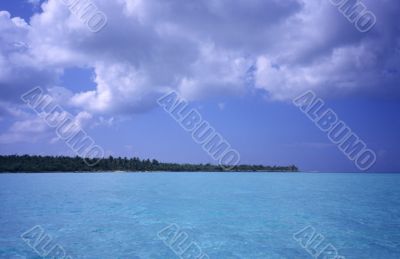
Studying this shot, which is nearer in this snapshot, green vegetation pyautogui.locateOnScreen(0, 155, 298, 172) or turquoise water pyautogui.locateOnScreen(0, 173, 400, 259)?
turquoise water pyautogui.locateOnScreen(0, 173, 400, 259)

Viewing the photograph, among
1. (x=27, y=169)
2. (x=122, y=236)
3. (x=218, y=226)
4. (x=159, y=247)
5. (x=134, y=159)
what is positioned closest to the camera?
(x=159, y=247)

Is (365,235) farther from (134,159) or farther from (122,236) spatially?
(134,159)

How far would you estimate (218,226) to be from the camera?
2072 centimetres

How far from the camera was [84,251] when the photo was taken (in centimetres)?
1455

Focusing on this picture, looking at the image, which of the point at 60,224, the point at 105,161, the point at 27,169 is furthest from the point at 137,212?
the point at 105,161

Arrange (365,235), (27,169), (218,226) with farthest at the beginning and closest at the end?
(27,169)
(218,226)
(365,235)

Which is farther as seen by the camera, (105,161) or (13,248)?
(105,161)

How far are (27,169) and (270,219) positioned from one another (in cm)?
14299

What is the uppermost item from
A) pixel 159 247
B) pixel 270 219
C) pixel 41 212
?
pixel 270 219

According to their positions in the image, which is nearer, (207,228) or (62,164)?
(207,228)

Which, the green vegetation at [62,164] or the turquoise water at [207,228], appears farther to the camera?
the green vegetation at [62,164]

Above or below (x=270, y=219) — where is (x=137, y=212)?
below

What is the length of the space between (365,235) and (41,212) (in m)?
24.2

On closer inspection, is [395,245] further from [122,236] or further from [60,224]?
[60,224]
